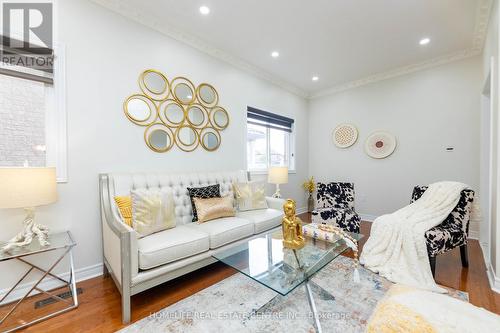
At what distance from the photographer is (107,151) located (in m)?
2.31

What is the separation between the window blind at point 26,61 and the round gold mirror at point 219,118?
183cm

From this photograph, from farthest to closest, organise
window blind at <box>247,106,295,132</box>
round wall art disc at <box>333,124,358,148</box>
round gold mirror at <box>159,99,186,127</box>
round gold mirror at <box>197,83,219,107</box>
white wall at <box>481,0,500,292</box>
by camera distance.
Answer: round wall art disc at <box>333,124,358,148</box> < window blind at <box>247,106,295,132</box> < round gold mirror at <box>197,83,219,107</box> < round gold mirror at <box>159,99,186,127</box> < white wall at <box>481,0,500,292</box>

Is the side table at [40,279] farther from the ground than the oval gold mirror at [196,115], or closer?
closer

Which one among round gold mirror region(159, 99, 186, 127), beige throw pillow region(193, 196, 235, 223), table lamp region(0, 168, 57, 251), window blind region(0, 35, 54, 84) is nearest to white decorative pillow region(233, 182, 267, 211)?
beige throw pillow region(193, 196, 235, 223)

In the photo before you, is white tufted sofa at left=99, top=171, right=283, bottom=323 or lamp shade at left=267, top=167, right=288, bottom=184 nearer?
white tufted sofa at left=99, top=171, right=283, bottom=323

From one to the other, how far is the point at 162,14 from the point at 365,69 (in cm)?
343

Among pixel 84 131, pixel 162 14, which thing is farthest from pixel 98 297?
pixel 162 14

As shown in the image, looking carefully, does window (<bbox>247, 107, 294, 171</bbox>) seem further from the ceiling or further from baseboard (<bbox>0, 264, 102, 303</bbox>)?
baseboard (<bbox>0, 264, 102, 303</bbox>)

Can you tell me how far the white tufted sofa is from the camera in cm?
163

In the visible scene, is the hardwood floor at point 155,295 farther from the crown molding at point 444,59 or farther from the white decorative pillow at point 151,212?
the crown molding at point 444,59

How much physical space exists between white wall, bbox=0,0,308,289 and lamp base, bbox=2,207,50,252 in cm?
21

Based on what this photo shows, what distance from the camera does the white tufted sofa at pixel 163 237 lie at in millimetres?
1629

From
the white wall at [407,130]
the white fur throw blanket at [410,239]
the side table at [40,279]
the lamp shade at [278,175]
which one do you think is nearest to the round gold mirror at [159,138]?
the side table at [40,279]

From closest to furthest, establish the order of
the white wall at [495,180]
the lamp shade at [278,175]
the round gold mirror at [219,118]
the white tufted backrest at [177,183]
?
the white wall at [495,180] < the white tufted backrest at [177,183] < the round gold mirror at [219,118] < the lamp shade at [278,175]
